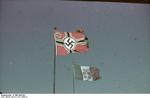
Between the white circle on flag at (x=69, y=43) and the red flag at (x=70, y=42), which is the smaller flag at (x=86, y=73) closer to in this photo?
the red flag at (x=70, y=42)

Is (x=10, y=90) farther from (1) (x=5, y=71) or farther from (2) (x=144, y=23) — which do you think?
(2) (x=144, y=23)

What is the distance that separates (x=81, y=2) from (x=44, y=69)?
2.39 ft

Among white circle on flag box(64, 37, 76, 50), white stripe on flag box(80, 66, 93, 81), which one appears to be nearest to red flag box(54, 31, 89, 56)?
white circle on flag box(64, 37, 76, 50)

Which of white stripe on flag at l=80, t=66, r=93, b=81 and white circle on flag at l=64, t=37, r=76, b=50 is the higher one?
white circle on flag at l=64, t=37, r=76, b=50

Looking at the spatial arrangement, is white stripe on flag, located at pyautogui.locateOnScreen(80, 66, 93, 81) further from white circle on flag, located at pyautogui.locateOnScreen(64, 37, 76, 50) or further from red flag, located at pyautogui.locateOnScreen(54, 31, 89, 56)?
white circle on flag, located at pyautogui.locateOnScreen(64, 37, 76, 50)

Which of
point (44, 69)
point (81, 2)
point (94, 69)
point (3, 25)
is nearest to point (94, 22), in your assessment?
point (81, 2)

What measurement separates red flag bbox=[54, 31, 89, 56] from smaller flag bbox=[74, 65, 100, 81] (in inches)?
6.3

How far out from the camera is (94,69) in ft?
10.4

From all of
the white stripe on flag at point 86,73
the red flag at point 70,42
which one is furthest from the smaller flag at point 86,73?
the red flag at point 70,42

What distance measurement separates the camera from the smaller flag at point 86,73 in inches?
122

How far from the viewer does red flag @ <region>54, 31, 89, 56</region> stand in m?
2.94

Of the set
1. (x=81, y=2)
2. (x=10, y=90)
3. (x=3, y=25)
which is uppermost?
(x=81, y=2)

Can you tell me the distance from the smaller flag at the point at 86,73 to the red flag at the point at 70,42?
160 millimetres

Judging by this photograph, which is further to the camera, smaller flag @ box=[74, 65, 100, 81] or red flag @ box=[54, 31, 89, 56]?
smaller flag @ box=[74, 65, 100, 81]
